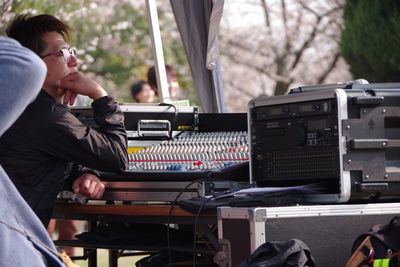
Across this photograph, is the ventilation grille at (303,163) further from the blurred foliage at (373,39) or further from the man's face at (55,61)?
the blurred foliage at (373,39)

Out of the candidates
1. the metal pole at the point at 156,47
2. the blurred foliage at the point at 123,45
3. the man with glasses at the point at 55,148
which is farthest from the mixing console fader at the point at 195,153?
the blurred foliage at the point at 123,45

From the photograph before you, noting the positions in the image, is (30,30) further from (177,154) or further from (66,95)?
(177,154)

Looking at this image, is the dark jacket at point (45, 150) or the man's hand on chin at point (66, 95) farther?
the man's hand on chin at point (66, 95)

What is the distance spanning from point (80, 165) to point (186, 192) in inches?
25.7

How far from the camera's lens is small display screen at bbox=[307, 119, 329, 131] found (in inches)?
159

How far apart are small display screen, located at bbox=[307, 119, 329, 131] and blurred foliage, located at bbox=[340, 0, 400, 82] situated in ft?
32.8

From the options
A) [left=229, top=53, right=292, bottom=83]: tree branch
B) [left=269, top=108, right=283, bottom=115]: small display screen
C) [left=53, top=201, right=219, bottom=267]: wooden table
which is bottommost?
[left=53, top=201, right=219, bottom=267]: wooden table

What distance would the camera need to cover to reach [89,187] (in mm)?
4578

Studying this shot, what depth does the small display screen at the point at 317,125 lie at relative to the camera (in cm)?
405

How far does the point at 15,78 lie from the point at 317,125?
204 centimetres

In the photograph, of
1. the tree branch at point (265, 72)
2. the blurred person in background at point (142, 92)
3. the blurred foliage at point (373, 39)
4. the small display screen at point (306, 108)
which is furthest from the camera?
the tree branch at point (265, 72)

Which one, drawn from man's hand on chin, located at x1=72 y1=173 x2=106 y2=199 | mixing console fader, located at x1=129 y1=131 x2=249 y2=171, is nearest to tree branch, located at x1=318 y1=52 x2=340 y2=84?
mixing console fader, located at x1=129 y1=131 x2=249 y2=171

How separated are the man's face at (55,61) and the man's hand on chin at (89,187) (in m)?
0.51

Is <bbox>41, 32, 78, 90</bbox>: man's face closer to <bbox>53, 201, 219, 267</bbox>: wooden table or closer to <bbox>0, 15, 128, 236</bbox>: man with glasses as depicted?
<bbox>0, 15, 128, 236</bbox>: man with glasses
